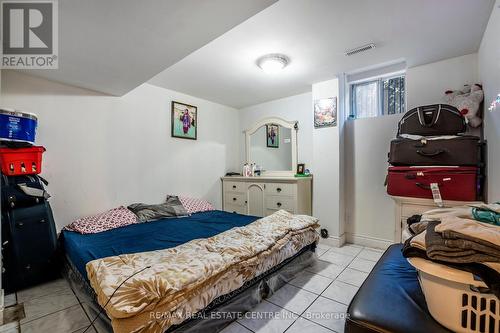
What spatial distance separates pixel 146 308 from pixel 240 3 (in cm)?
169

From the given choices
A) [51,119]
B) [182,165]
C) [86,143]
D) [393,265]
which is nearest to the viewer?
[393,265]

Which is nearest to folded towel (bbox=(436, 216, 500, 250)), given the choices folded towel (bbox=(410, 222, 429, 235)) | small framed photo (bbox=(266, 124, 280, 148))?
folded towel (bbox=(410, 222, 429, 235))

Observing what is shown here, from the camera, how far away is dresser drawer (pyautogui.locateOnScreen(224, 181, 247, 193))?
3.75m

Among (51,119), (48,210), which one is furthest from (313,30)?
(48,210)

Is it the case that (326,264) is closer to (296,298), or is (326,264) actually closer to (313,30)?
(296,298)

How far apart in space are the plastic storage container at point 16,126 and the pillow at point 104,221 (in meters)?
0.91

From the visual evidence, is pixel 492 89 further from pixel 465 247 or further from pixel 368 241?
pixel 368 241

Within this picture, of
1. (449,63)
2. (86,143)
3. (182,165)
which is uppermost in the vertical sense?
(449,63)

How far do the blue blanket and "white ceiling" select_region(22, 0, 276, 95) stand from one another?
5.20 ft

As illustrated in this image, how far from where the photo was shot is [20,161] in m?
1.92

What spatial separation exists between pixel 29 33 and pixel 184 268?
1.94 m

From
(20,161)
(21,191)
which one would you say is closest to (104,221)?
(21,191)

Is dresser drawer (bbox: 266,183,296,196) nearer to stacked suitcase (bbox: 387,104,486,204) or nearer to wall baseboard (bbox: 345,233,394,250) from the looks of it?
wall baseboard (bbox: 345,233,394,250)

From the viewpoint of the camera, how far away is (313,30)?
1898mm
